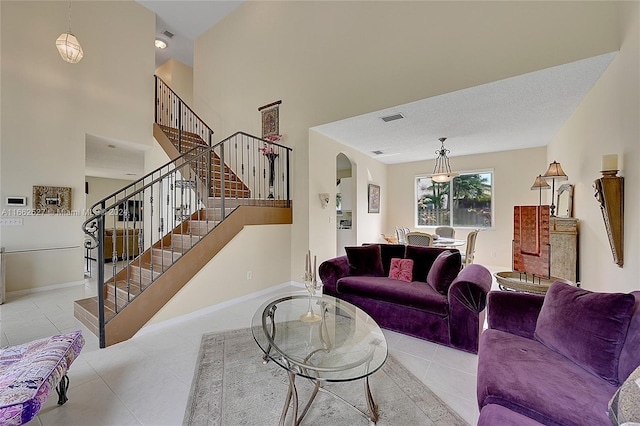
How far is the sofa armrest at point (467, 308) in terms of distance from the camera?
2488 millimetres

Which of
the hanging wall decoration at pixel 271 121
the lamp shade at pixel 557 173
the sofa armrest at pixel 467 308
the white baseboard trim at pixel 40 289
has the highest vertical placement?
the hanging wall decoration at pixel 271 121

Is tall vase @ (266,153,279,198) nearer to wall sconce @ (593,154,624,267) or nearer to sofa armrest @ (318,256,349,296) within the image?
sofa armrest @ (318,256,349,296)

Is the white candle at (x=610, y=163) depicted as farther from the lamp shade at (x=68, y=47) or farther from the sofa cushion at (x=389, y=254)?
the lamp shade at (x=68, y=47)

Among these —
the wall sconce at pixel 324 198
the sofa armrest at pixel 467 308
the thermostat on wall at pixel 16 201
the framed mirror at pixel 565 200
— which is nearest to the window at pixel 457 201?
the framed mirror at pixel 565 200

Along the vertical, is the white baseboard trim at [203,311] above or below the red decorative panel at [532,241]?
below

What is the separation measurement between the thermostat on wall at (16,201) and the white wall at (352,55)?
346 centimetres

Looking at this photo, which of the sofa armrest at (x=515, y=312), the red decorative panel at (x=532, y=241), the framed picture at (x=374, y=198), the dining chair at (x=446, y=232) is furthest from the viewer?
the framed picture at (x=374, y=198)

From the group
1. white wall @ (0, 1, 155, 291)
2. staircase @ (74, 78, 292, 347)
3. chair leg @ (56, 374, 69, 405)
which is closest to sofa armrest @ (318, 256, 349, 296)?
staircase @ (74, 78, 292, 347)

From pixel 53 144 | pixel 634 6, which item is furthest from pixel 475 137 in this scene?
pixel 53 144

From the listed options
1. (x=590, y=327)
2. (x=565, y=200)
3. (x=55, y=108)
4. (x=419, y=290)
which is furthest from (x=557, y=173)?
(x=55, y=108)

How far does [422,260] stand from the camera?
344cm

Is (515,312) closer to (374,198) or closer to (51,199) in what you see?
(374,198)

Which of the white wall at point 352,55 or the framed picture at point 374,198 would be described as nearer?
the white wall at point 352,55

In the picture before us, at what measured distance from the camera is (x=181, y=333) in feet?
9.62
